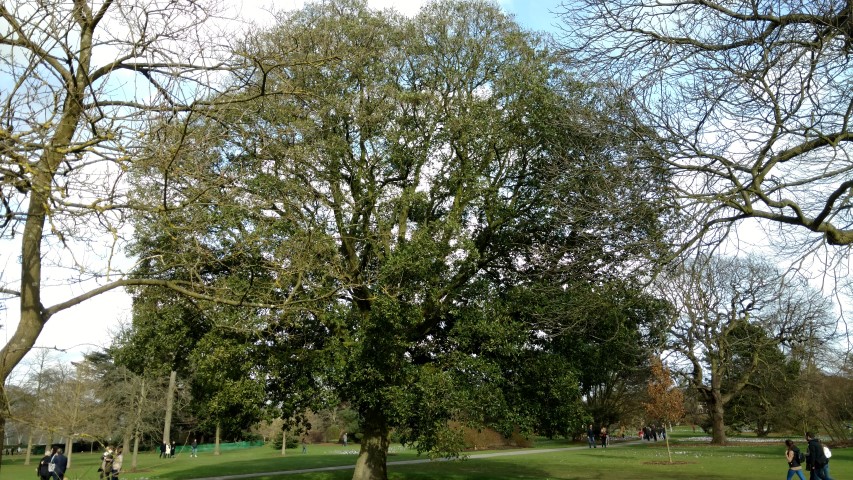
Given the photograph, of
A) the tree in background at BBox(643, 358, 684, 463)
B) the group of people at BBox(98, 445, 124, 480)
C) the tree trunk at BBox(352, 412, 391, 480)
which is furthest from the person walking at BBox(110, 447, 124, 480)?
the tree in background at BBox(643, 358, 684, 463)

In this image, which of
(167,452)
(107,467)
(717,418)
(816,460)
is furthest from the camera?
(717,418)

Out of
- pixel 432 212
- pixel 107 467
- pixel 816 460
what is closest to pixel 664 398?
pixel 816 460

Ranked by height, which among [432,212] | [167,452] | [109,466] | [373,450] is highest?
[432,212]

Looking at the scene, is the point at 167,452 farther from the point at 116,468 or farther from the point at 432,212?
the point at 432,212

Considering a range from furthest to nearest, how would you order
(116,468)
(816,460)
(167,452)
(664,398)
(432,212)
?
(664,398)
(432,212)
(116,468)
(816,460)
(167,452)

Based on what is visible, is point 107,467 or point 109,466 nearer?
point 109,466

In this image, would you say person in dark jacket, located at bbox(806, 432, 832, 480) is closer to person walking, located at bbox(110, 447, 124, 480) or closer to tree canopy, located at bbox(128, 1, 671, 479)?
tree canopy, located at bbox(128, 1, 671, 479)

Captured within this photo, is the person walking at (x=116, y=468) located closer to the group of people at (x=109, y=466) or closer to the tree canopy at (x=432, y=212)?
the group of people at (x=109, y=466)

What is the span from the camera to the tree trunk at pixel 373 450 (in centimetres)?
1842

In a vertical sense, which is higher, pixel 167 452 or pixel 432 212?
pixel 432 212

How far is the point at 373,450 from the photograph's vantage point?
18516mm

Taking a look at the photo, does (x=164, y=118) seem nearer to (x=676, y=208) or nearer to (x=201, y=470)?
(x=676, y=208)

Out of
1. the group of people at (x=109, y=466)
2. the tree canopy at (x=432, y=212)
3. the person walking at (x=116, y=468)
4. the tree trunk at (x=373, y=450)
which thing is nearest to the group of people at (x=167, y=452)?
the group of people at (x=109, y=466)

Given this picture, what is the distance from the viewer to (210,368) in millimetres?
15555
